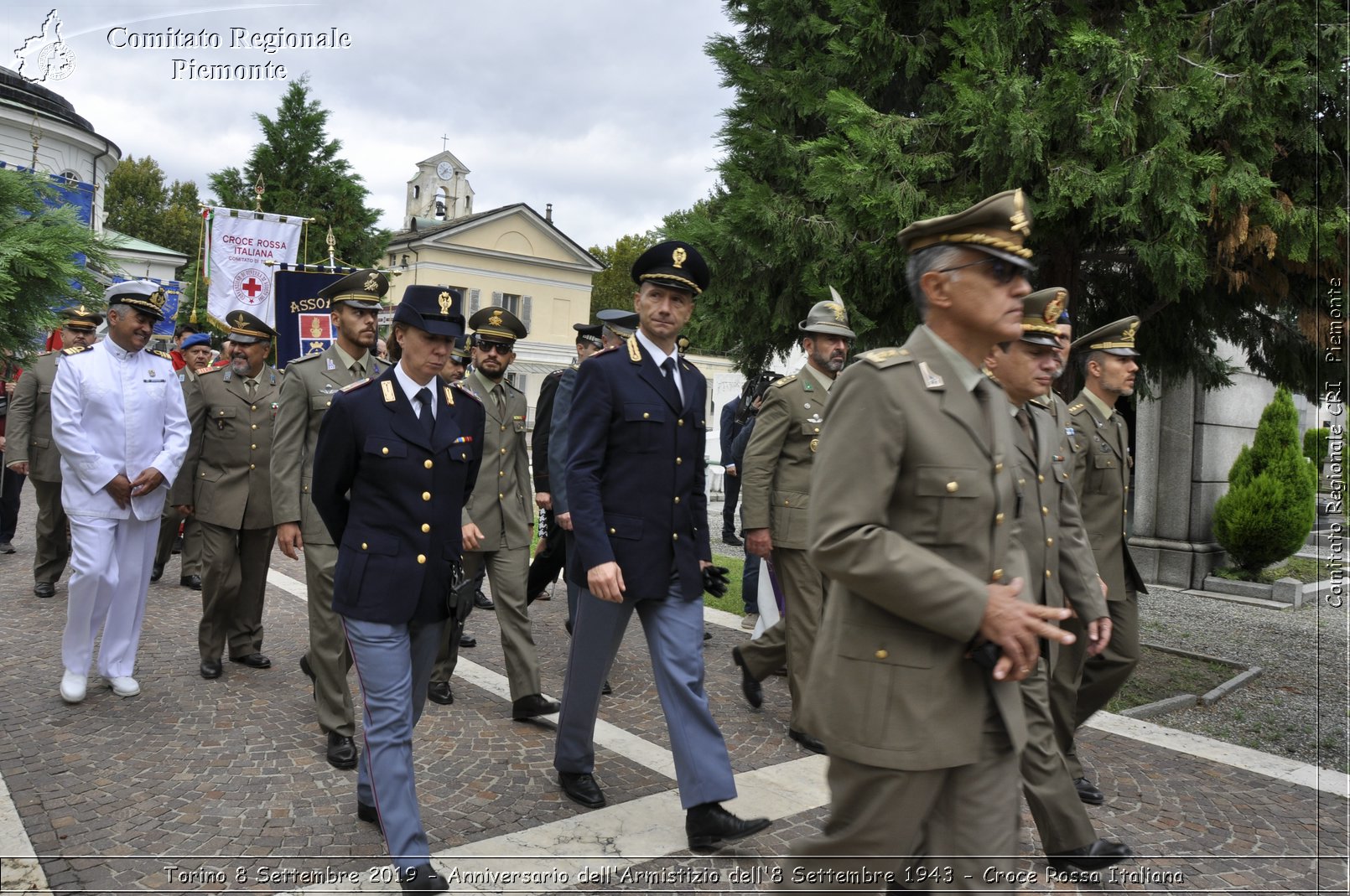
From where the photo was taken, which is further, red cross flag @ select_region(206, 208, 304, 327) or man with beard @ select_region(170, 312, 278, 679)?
red cross flag @ select_region(206, 208, 304, 327)

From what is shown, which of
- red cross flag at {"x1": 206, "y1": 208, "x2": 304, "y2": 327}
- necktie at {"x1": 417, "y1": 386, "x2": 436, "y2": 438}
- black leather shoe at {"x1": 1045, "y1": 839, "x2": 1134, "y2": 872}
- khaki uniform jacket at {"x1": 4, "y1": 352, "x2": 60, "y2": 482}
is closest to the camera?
black leather shoe at {"x1": 1045, "y1": 839, "x2": 1134, "y2": 872}

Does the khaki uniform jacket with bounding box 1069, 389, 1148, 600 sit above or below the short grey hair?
below

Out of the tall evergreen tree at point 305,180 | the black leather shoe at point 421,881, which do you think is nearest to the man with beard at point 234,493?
the black leather shoe at point 421,881

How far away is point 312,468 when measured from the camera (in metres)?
4.86

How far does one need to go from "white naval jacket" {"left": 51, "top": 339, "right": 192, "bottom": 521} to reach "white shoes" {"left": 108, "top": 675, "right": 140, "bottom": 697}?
2.99 feet

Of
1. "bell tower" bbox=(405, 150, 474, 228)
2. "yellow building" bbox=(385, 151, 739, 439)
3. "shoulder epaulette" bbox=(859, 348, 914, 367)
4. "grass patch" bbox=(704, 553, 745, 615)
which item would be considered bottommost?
"grass patch" bbox=(704, 553, 745, 615)

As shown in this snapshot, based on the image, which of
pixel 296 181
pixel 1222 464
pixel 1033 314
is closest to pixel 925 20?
pixel 1033 314

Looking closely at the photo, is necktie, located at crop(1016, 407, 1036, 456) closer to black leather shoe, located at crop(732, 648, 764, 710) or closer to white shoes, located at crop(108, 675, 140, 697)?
black leather shoe, located at crop(732, 648, 764, 710)

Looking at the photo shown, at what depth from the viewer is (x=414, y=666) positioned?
395 centimetres

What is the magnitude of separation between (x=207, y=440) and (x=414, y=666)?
12.0 ft

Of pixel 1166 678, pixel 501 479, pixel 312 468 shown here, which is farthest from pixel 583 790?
pixel 1166 678

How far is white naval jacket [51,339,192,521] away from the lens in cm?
568

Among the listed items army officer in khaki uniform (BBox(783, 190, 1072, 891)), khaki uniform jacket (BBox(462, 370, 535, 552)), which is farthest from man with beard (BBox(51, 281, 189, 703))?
army officer in khaki uniform (BBox(783, 190, 1072, 891))

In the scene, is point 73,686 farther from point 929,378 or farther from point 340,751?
point 929,378
